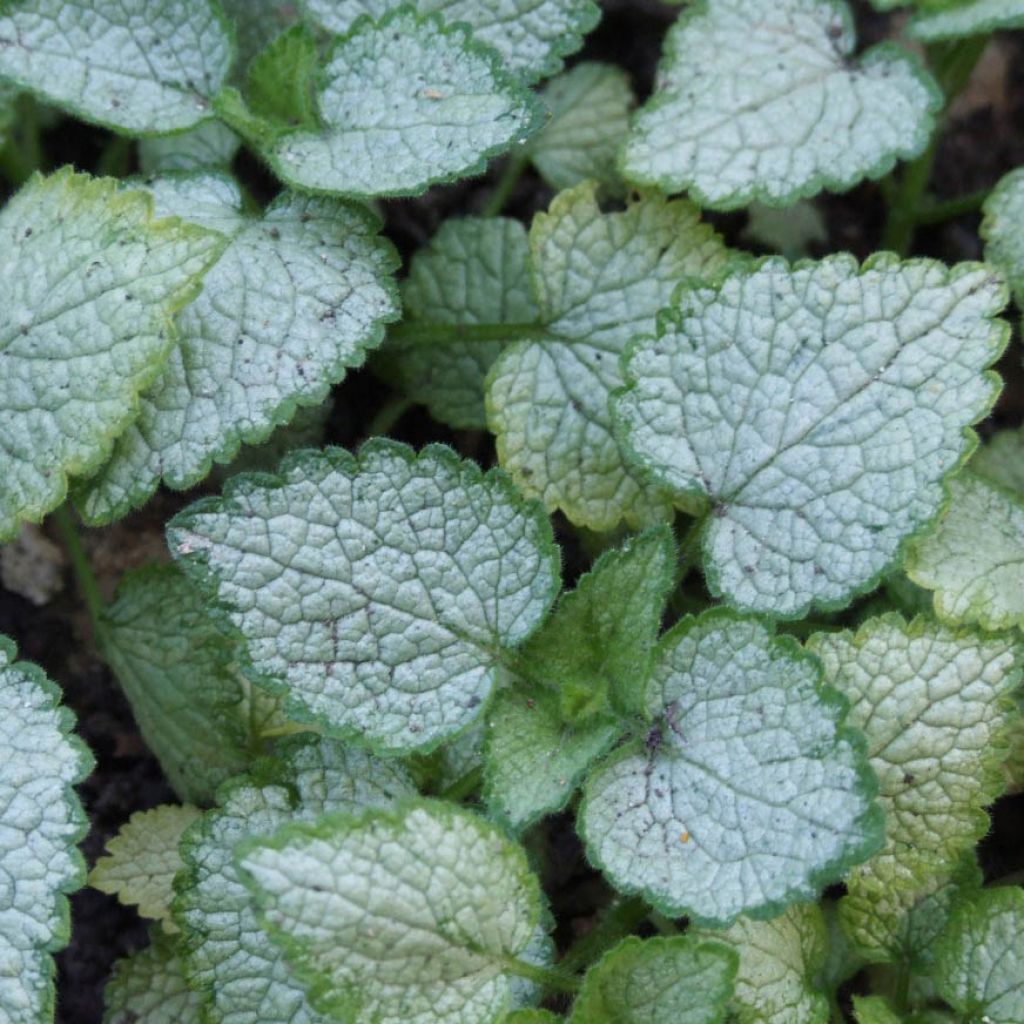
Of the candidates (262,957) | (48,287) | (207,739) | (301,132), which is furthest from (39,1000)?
(301,132)

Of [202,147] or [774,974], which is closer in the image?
[774,974]

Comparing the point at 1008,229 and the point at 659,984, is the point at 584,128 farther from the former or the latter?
the point at 659,984

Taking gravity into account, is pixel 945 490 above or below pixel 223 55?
below

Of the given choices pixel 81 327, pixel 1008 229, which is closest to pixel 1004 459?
pixel 1008 229

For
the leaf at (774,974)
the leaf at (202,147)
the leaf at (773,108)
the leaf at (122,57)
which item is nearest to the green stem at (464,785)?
the leaf at (774,974)

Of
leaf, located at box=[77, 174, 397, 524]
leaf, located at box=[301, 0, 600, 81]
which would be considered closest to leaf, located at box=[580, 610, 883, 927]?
leaf, located at box=[77, 174, 397, 524]

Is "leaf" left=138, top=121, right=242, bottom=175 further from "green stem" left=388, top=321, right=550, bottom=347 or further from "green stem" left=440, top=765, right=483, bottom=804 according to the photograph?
"green stem" left=440, top=765, right=483, bottom=804

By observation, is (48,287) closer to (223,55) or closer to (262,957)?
(223,55)
